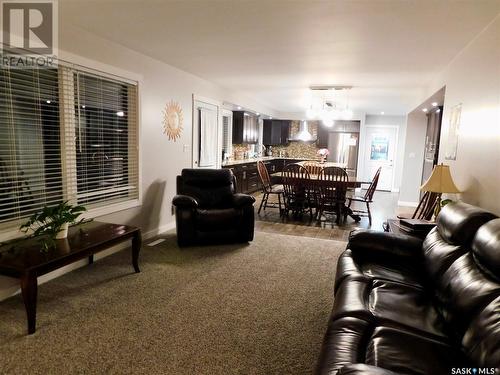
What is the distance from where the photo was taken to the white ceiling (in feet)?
8.24

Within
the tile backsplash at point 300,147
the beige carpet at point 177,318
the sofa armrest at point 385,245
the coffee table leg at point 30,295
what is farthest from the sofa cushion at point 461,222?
the tile backsplash at point 300,147

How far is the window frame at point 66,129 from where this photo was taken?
109 inches

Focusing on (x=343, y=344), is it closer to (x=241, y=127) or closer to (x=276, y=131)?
(x=241, y=127)

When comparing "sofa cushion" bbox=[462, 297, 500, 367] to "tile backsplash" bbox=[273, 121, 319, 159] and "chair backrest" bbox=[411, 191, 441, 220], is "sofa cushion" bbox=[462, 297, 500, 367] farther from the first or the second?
"tile backsplash" bbox=[273, 121, 319, 159]

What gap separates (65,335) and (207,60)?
3.41m

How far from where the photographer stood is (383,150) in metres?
10.2

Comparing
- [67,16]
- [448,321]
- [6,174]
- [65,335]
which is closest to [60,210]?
[6,174]

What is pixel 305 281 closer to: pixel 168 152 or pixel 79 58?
pixel 168 152

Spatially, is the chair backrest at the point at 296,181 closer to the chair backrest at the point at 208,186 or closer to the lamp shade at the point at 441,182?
the chair backrest at the point at 208,186

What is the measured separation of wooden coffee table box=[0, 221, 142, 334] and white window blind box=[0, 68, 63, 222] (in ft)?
1.26

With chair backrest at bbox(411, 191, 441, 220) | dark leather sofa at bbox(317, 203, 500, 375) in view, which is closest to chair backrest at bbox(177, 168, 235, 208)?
dark leather sofa at bbox(317, 203, 500, 375)

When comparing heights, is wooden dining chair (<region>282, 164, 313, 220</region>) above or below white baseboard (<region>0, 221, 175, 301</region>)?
above

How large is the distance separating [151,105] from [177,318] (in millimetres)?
2891

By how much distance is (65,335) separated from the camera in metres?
2.19
